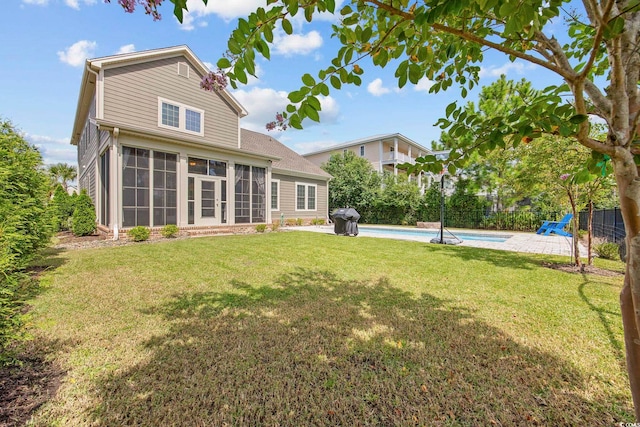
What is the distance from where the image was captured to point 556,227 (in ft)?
45.6

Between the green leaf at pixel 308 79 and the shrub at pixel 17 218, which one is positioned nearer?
the green leaf at pixel 308 79

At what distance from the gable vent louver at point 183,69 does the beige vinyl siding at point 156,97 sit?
0.40 ft

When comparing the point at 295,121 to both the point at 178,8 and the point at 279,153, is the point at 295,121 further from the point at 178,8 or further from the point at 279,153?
the point at 279,153

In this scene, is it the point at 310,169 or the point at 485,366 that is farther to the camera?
the point at 310,169

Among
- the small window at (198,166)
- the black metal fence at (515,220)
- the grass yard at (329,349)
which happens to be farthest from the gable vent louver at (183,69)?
the black metal fence at (515,220)

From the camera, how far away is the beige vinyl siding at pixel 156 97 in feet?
33.2

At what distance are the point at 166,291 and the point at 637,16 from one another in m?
5.44

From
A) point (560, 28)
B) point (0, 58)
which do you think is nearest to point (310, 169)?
point (0, 58)

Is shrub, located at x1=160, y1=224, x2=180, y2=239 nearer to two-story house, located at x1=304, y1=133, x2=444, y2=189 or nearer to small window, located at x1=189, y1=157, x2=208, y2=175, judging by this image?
small window, located at x1=189, y1=157, x2=208, y2=175

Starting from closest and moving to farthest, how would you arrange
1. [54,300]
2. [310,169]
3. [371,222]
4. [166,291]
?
[54,300] → [166,291] → [310,169] → [371,222]

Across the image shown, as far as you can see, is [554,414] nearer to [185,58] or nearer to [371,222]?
[185,58]

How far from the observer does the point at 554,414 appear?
74.5 inches

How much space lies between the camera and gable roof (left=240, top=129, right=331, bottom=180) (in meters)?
17.0

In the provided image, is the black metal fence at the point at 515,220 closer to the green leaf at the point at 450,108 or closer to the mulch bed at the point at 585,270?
the mulch bed at the point at 585,270
